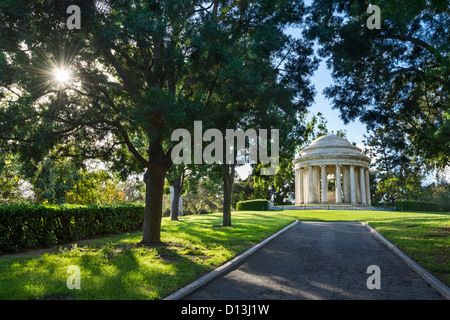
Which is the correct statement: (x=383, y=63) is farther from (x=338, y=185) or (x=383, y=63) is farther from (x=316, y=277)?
(x=338, y=185)

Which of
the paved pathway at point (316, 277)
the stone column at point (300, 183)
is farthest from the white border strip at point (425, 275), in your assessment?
the stone column at point (300, 183)

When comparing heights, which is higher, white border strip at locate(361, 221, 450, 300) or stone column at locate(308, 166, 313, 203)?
stone column at locate(308, 166, 313, 203)

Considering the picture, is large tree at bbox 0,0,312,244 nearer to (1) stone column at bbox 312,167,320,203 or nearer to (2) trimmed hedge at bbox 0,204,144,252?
(2) trimmed hedge at bbox 0,204,144,252

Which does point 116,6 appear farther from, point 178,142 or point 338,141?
point 338,141

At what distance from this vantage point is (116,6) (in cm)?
726

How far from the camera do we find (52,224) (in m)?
11.0

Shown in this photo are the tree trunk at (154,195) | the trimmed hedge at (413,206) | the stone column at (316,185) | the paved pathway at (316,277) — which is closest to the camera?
the paved pathway at (316,277)

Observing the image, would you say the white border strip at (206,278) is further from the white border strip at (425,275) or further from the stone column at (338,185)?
the stone column at (338,185)

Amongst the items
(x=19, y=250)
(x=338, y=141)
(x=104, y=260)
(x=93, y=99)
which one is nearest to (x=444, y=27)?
(x=93, y=99)

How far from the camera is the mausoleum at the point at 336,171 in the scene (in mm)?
43969

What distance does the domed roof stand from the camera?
44484 mm

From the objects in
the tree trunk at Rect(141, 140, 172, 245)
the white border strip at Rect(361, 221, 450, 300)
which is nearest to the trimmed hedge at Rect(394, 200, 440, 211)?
the white border strip at Rect(361, 221, 450, 300)

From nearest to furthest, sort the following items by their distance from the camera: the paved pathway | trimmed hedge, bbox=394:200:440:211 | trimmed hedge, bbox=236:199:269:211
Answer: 1. the paved pathway
2. trimmed hedge, bbox=394:200:440:211
3. trimmed hedge, bbox=236:199:269:211

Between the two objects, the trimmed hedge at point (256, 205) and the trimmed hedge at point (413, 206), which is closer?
the trimmed hedge at point (413, 206)
